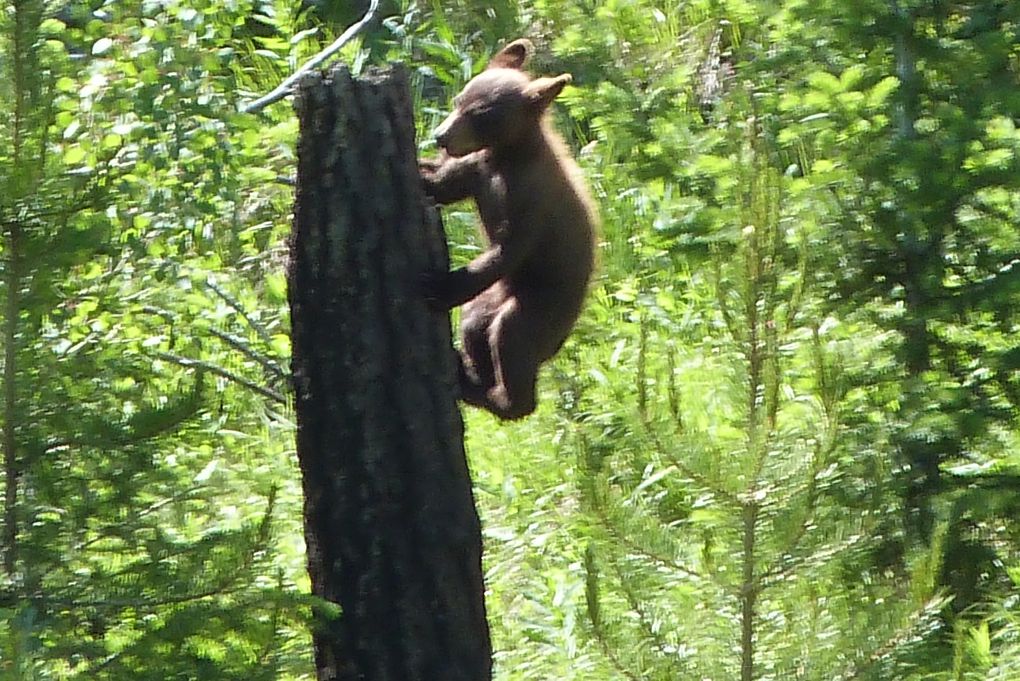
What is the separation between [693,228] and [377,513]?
216 cm

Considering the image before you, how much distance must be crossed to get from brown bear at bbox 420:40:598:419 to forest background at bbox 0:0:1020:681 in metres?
0.36

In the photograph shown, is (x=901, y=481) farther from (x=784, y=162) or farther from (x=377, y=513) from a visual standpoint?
(x=377, y=513)

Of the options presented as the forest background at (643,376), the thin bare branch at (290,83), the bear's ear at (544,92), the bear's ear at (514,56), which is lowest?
the forest background at (643,376)

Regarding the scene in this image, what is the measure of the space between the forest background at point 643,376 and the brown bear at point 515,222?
14.2 inches

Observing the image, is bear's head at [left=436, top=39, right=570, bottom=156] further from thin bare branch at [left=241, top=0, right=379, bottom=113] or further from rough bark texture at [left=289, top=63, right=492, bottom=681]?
rough bark texture at [left=289, top=63, right=492, bottom=681]

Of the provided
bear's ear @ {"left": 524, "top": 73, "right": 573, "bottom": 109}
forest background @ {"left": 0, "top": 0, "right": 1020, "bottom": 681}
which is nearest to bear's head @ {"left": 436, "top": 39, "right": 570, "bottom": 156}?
bear's ear @ {"left": 524, "top": 73, "right": 573, "bottom": 109}

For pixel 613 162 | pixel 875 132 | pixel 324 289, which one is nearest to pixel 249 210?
pixel 613 162

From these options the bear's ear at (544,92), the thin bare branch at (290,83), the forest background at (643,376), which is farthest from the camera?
the thin bare branch at (290,83)

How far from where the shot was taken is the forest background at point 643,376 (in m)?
3.20

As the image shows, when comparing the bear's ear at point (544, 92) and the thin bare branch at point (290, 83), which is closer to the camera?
the bear's ear at point (544, 92)

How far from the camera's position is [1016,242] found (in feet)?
15.4

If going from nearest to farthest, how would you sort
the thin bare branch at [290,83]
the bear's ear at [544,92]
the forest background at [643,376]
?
the forest background at [643,376], the bear's ear at [544,92], the thin bare branch at [290,83]

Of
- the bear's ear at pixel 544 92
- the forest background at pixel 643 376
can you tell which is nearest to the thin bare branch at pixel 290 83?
the forest background at pixel 643 376

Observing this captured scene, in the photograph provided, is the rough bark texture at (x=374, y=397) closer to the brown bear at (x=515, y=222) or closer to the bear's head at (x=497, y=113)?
the brown bear at (x=515, y=222)
